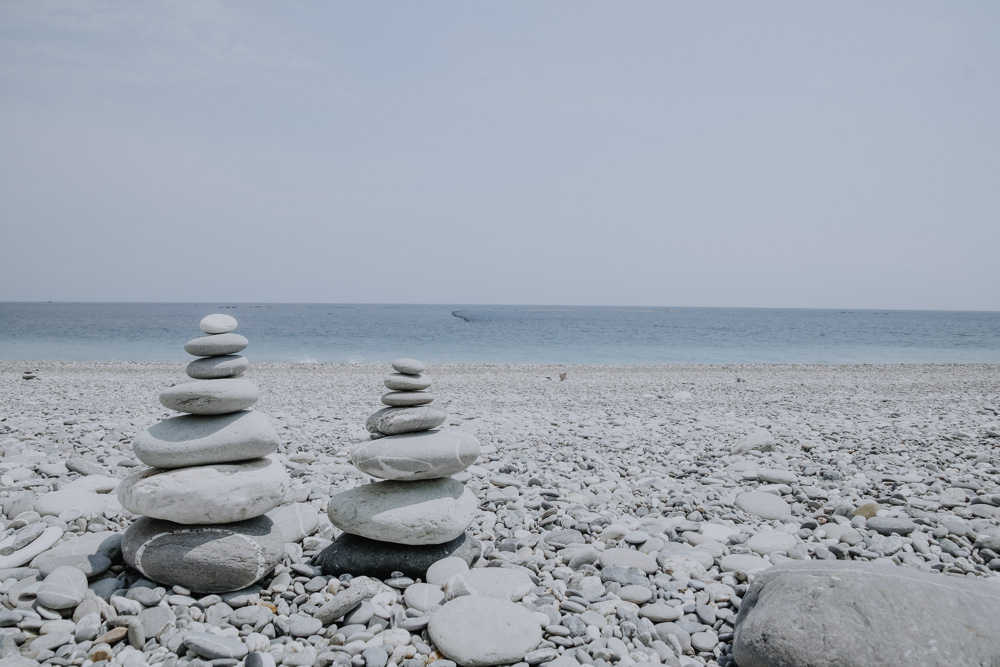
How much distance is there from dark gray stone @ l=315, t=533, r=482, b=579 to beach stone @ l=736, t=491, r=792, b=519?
311cm

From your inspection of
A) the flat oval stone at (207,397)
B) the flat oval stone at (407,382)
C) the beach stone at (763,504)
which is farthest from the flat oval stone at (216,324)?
the beach stone at (763,504)

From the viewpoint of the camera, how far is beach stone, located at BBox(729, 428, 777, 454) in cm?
819

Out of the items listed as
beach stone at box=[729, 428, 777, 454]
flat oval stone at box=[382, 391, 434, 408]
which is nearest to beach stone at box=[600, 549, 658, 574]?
flat oval stone at box=[382, 391, 434, 408]

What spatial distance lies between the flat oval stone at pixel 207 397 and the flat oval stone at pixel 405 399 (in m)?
1.05

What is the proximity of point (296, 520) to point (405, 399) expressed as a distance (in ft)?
5.38

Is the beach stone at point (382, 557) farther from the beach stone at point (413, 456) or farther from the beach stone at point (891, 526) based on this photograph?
the beach stone at point (891, 526)

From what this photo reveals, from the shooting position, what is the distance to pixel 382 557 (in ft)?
14.3

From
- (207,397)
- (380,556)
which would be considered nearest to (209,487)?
(207,397)

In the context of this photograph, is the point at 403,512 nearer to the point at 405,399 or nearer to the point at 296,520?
the point at 405,399

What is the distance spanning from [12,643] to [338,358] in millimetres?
27901

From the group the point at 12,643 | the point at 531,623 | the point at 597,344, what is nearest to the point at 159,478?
the point at 12,643

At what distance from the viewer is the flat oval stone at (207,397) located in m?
4.17

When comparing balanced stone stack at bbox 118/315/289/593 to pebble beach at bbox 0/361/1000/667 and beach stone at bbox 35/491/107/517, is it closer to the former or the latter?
pebble beach at bbox 0/361/1000/667

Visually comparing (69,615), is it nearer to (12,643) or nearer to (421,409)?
(12,643)
